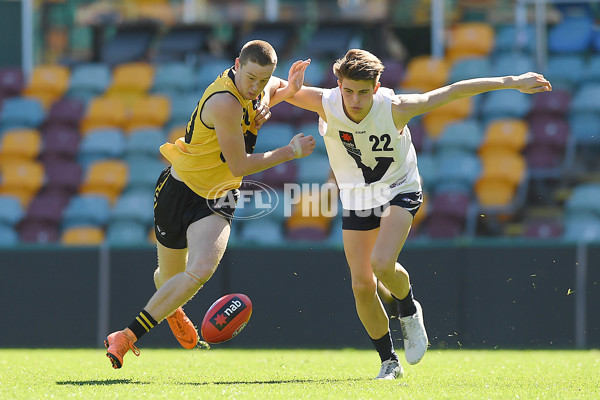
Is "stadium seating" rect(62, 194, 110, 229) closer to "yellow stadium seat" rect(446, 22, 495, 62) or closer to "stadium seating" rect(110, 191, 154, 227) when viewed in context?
"stadium seating" rect(110, 191, 154, 227)

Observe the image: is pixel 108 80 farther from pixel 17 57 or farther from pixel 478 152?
pixel 478 152

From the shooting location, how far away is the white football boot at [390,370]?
6.42 meters

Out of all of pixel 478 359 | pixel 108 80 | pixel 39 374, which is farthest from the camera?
pixel 108 80

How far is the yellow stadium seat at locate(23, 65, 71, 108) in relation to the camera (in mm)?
14148

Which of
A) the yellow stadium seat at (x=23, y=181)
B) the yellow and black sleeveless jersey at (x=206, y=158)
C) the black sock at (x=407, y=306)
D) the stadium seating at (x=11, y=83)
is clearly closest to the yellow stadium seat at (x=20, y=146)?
the yellow stadium seat at (x=23, y=181)

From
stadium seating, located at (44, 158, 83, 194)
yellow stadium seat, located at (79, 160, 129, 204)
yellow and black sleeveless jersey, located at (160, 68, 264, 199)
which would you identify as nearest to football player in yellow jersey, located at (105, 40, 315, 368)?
yellow and black sleeveless jersey, located at (160, 68, 264, 199)

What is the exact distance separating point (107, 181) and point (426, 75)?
14.1 feet

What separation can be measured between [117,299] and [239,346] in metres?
1.35

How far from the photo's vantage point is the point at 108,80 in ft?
46.5

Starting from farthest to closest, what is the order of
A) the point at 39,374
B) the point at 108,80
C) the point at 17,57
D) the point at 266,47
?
the point at 17,57, the point at 108,80, the point at 39,374, the point at 266,47

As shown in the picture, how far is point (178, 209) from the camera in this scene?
6.54 m

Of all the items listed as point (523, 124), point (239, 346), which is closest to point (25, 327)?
point (239, 346)

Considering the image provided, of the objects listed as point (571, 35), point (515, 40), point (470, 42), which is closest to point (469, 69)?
point (470, 42)

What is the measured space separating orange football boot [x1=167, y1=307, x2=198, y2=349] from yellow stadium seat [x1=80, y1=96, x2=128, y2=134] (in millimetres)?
7019
